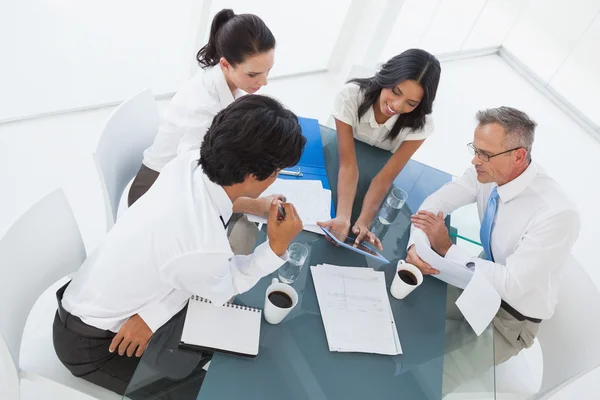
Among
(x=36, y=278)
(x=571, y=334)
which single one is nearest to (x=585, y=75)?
(x=571, y=334)

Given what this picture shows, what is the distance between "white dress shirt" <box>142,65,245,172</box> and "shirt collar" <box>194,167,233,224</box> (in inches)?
19.4

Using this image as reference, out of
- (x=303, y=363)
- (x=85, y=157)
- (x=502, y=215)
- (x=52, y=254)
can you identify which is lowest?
(x=85, y=157)

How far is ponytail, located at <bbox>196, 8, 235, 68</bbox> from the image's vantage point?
200 cm

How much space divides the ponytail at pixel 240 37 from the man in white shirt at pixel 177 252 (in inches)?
26.4

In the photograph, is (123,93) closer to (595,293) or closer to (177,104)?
(177,104)

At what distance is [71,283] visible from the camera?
145 cm

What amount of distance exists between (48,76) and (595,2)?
5.89 meters

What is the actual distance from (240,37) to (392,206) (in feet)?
3.05

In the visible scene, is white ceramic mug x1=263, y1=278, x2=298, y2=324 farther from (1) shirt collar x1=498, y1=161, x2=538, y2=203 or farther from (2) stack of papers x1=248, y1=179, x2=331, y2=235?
(1) shirt collar x1=498, y1=161, x2=538, y2=203

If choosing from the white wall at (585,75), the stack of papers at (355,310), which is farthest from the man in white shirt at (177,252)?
the white wall at (585,75)

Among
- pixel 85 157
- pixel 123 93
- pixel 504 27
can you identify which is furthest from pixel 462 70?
pixel 85 157

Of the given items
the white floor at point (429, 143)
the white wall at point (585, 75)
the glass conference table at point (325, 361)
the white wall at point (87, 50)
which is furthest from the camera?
the white wall at point (585, 75)

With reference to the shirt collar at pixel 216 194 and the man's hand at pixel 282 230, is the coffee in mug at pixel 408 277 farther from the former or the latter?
the shirt collar at pixel 216 194

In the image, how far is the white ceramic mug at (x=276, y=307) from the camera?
1324 millimetres
